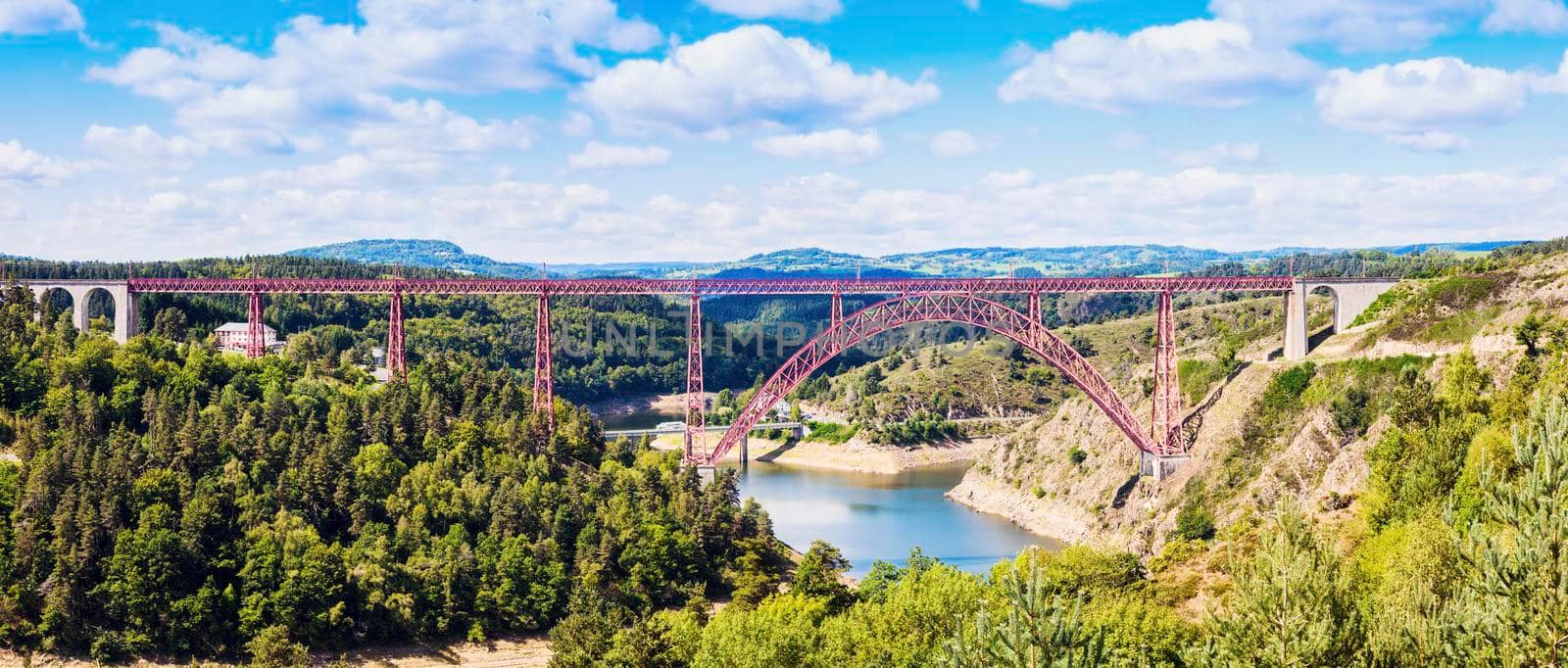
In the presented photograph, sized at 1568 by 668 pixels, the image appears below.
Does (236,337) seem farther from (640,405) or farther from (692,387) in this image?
(640,405)

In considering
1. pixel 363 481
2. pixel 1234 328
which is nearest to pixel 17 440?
pixel 363 481

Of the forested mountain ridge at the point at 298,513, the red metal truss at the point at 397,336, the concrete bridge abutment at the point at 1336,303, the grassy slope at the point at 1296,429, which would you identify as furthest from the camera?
the red metal truss at the point at 397,336

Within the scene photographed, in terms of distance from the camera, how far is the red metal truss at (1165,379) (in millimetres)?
50844

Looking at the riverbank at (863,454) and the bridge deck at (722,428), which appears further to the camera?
the bridge deck at (722,428)

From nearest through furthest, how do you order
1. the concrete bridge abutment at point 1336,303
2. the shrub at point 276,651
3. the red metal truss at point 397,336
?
the shrub at point 276,651, the concrete bridge abutment at point 1336,303, the red metal truss at point 397,336

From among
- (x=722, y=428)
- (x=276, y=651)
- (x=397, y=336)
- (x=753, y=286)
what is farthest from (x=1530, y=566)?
A: (x=722, y=428)

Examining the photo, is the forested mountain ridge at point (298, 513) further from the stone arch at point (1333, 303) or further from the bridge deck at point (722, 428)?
the bridge deck at point (722, 428)

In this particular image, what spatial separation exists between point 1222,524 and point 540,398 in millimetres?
26208

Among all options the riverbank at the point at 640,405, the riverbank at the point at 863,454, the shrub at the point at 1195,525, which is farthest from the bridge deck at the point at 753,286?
the riverbank at the point at 640,405

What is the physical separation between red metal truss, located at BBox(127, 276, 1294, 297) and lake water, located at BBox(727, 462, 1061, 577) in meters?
10.2

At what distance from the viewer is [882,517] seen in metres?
59.1

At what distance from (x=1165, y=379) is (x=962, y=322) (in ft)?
27.3

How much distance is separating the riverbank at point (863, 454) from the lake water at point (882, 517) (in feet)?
3.93

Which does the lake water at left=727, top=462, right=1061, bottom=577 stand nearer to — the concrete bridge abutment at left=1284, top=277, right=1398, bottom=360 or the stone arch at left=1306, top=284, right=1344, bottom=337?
the concrete bridge abutment at left=1284, top=277, right=1398, bottom=360
